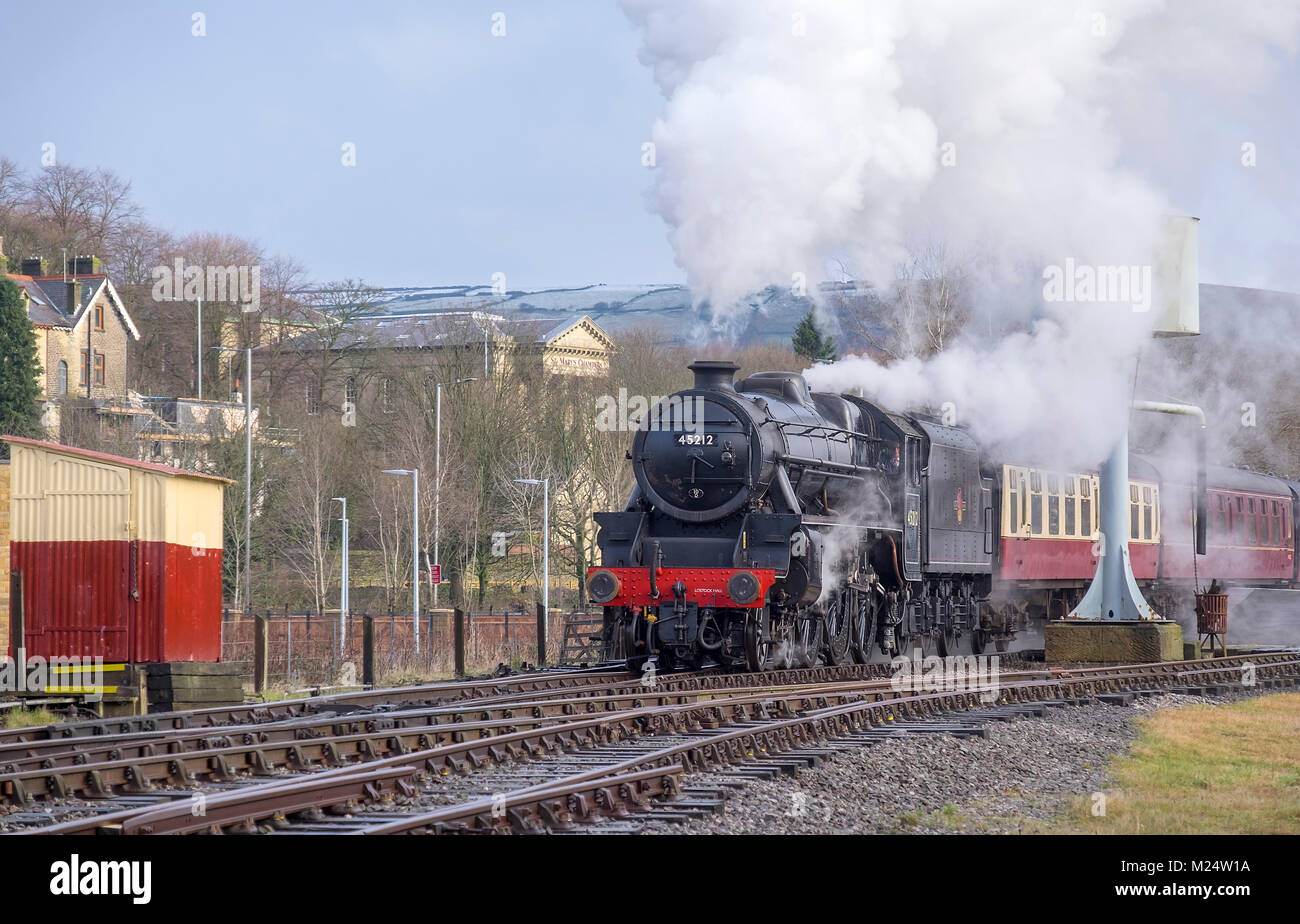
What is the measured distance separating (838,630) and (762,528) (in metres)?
3.13

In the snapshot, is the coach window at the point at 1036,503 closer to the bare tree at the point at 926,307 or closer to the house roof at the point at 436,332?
the bare tree at the point at 926,307

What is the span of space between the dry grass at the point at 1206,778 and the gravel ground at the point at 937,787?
0.28 m

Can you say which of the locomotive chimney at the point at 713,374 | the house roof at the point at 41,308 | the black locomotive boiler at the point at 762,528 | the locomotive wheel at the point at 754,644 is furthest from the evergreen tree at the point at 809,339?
the locomotive wheel at the point at 754,644

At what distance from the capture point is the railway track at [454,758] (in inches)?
347

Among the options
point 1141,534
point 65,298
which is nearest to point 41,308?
point 65,298

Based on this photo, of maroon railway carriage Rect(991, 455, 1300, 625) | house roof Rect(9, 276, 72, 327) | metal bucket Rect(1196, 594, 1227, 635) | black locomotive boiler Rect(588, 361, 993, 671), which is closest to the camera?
black locomotive boiler Rect(588, 361, 993, 671)

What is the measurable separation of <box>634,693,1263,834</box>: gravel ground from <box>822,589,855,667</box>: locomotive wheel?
535 cm

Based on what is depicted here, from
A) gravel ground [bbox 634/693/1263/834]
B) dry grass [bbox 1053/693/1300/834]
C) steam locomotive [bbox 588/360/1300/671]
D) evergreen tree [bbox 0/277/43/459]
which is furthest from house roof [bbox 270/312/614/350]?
gravel ground [bbox 634/693/1263/834]

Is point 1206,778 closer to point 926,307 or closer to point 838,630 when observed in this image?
point 838,630

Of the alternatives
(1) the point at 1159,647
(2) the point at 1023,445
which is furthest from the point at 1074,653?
(2) the point at 1023,445

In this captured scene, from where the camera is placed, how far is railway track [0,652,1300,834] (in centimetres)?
881

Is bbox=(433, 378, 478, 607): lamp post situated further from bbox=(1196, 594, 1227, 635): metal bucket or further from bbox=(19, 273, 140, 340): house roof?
bbox=(1196, 594, 1227, 635): metal bucket

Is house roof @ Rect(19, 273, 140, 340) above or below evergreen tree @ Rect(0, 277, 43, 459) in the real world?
above
